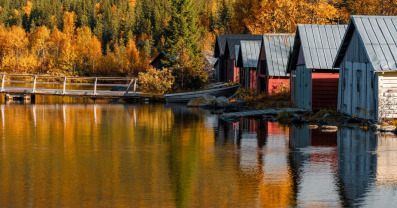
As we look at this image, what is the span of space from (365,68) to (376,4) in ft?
170

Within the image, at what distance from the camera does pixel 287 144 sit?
20.5 meters

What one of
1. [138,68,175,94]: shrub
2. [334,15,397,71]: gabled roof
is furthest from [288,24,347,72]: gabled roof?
[138,68,175,94]: shrub

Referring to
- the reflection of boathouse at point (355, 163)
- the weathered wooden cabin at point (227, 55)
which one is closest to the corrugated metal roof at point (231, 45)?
the weathered wooden cabin at point (227, 55)

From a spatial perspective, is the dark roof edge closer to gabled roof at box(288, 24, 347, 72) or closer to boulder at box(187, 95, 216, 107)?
gabled roof at box(288, 24, 347, 72)

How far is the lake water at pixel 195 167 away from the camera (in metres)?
12.3

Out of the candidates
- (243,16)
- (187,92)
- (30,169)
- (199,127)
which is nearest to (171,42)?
(243,16)

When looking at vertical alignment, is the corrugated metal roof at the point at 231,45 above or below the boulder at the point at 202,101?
above

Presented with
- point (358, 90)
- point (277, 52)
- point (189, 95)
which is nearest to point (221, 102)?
point (277, 52)

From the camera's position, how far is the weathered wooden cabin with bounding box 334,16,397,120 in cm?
2495

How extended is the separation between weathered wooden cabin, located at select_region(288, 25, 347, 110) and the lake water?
6.50 meters

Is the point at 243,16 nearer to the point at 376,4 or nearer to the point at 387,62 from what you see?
the point at 376,4

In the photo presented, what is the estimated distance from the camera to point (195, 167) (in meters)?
16.0

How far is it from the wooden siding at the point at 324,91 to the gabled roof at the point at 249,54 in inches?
601

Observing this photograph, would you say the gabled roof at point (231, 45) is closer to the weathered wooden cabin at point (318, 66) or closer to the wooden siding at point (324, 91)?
the weathered wooden cabin at point (318, 66)
